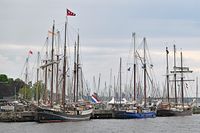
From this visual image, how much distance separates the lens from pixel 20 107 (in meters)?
149

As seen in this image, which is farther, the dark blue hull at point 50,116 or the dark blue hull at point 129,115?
the dark blue hull at point 129,115

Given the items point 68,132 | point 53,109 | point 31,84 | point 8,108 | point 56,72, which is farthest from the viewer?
point 31,84

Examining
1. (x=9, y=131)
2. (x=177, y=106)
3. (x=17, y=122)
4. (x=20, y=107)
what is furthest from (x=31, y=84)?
(x=9, y=131)

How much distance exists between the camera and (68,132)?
85438 millimetres

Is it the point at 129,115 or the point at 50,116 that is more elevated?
the point at 50,116

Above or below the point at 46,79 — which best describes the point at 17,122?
below

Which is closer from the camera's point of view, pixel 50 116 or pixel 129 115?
pixel 50 116

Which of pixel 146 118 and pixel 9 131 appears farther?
pixel 146 118

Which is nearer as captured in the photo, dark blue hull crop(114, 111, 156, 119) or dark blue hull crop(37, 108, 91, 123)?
dark blue hull crop(37, 108, 91, 123)

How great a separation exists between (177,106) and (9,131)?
79.8 meters

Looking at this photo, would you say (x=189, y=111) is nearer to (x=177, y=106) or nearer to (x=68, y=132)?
(x=177, y=106)

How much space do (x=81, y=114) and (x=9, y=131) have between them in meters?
29.3

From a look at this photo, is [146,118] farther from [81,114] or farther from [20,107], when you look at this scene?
[20,107]

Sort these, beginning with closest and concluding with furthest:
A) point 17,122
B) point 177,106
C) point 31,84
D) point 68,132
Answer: point 68,132, point 17,122, point 177,106, point 31,84
